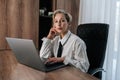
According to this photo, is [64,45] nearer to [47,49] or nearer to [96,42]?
[47,49]

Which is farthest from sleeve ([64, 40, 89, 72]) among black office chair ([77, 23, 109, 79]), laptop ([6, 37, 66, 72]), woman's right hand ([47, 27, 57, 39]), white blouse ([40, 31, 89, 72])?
black office chair ([77, 23, 109, 79])

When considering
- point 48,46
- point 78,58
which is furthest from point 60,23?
point 78,58

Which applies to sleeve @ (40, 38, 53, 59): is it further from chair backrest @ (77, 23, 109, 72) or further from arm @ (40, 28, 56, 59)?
chair backrest @ (77, 23, 109, 72)

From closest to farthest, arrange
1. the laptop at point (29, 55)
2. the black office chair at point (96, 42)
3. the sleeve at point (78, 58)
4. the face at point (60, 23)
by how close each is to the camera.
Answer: the laptop at point (29, 55)
the sleeve at point (78, 58)
the face at point (60, 23)
the black office chair at point (96, 42)

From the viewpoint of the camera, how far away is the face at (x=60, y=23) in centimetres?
197

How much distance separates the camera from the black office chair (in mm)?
2219

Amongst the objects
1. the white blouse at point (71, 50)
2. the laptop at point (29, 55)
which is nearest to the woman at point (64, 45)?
the white blouse at point (71, 50)

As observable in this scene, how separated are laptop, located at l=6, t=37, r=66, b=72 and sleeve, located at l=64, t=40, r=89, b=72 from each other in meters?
0.12

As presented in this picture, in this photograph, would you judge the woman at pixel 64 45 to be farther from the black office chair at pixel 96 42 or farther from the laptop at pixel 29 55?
the black office chair at pixel 96 42

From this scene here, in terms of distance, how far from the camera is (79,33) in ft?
8.03

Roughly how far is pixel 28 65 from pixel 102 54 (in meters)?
0.91

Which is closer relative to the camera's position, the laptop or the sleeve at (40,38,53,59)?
the laptop

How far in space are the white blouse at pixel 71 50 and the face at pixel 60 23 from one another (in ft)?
0.21

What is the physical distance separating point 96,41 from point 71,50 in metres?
0.55
